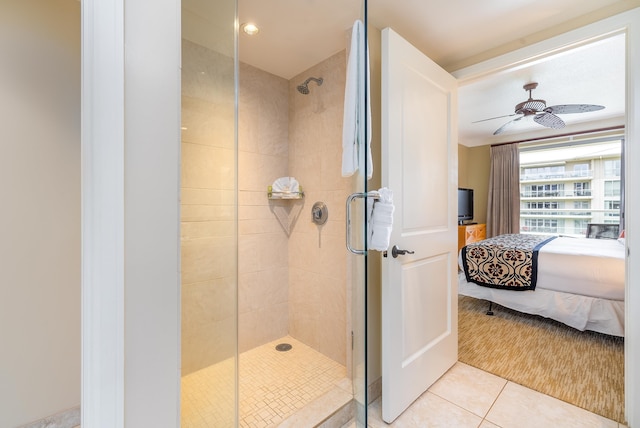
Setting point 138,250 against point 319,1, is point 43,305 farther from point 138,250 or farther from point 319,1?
point 319,1

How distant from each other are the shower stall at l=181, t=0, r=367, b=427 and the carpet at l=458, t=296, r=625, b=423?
47.4 inches

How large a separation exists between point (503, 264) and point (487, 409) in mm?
1776

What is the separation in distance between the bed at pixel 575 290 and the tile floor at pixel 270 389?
7.02ft

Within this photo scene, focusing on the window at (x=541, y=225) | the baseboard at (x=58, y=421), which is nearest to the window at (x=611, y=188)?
the window at (x=541, y=225)

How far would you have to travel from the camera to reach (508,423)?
1.49 m

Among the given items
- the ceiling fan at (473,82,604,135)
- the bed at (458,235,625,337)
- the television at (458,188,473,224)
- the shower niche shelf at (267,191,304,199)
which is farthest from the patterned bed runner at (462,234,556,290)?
the shower niche shelf at (267,191,304,199)

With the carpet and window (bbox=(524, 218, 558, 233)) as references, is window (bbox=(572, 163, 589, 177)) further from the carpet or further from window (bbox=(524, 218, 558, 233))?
the carpet

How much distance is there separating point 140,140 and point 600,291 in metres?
3.50

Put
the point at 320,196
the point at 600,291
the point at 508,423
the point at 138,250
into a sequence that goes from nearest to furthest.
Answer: the point at 138,250 < the point at 508,423 < the point at 320,196 < the point at 600,291

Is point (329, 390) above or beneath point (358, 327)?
beneath

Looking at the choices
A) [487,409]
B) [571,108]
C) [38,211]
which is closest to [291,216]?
[38,211]

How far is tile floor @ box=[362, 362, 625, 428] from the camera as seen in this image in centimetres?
149

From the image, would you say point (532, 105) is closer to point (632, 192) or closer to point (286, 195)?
point (632, 192)

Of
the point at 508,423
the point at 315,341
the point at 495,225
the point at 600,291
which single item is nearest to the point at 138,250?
the point at 315,341
